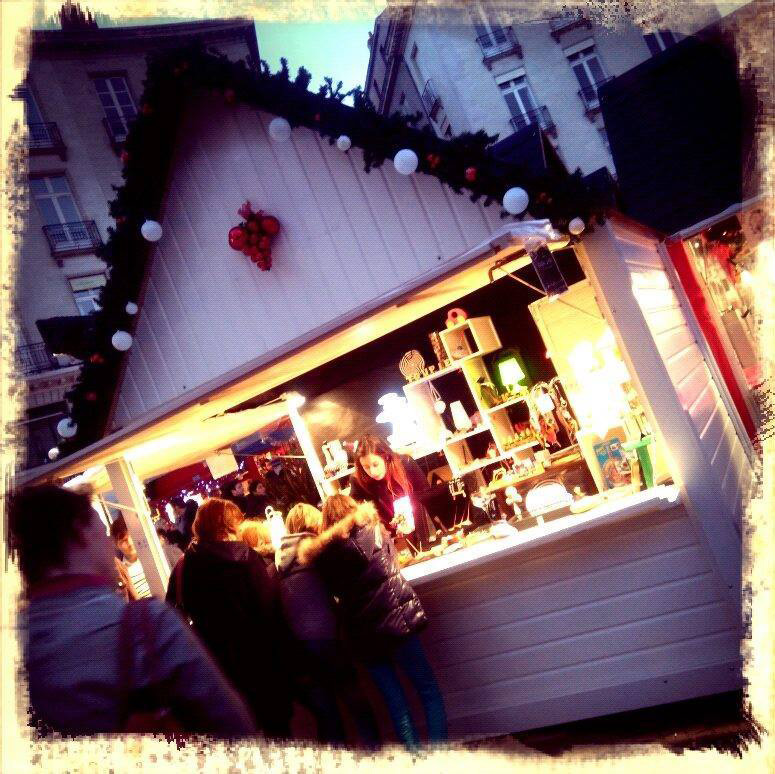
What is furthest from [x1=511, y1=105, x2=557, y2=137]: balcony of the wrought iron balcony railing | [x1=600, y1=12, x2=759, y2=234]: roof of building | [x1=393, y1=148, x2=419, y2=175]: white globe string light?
[x1=393, y1=148, x2=419, y2=175]: white globe string light

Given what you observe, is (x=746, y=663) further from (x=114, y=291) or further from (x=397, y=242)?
(x=114, y=291)

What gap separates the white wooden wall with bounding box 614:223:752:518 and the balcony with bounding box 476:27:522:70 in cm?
1863

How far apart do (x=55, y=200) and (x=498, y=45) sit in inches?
631

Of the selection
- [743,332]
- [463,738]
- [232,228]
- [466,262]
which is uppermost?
[232,228]

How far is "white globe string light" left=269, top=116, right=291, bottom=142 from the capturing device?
444cm

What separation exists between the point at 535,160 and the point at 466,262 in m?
0.85

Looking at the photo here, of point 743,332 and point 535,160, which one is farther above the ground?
point 535,160

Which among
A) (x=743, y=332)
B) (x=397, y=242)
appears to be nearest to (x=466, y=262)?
(x=397, y=242)

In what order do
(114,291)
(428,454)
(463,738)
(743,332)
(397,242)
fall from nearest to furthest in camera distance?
(397,242) → (463,738) → (114,291) → (428,454) → (743,332)

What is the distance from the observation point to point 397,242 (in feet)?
14.1

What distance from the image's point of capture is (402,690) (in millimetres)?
4117

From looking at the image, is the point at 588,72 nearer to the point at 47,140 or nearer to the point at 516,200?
the point at 47,140

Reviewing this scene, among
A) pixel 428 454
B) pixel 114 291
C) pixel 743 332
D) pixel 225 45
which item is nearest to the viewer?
pixel 114 291

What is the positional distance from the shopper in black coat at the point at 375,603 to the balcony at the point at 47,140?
58.9 feet
